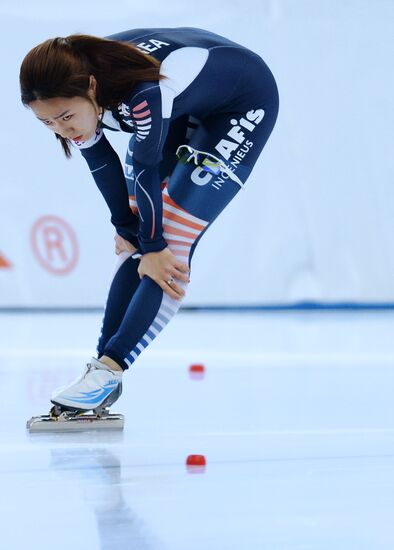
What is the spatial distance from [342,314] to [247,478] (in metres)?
3.63

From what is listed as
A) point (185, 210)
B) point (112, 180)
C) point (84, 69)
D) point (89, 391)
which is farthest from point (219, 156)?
point (89, 391)

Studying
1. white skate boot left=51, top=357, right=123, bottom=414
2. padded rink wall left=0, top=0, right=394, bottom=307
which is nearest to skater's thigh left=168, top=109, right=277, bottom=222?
white skate boot left=51, top=357, right=123, bottom=414

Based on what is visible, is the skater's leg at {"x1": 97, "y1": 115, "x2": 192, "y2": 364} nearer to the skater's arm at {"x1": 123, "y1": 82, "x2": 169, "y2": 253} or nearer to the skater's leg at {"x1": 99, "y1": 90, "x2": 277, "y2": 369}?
the skater's leg at {"x1": 99, "y1": 90, "x2": 277, "y2": 369}

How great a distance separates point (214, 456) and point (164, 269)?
1.83 feet

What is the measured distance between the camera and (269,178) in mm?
5355

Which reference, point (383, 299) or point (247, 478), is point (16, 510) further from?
point (383, 299)

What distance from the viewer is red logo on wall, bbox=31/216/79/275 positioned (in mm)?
5266

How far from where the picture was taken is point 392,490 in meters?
1.73

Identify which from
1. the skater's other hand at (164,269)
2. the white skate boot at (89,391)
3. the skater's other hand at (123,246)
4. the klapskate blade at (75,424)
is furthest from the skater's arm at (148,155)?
the klapskate blade at (75,424)

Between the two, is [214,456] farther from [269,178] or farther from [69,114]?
[269,178]

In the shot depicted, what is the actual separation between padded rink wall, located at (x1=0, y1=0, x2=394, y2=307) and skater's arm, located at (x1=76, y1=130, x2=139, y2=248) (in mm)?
2764

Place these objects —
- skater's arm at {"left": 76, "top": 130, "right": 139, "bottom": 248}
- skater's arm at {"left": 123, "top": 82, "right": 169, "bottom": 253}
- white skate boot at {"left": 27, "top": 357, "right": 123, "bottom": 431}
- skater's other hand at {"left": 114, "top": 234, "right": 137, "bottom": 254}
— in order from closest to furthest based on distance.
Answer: skater's arm at {"left": 123, "top": 82, "right": 169, "bottom": 253} < white skate boot at {"left": 27, "top": 357, "right": 123, "bottom": 431} < skater's arm at {"left": 76, "top": 130, "right": 139, "bottom": 248} < skater's other hand at {"left": 114, "top": 234, "right": 137, "bottom": 254}

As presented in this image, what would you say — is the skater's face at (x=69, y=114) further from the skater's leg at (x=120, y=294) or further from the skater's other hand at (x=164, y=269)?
the skater's leg at (x=120, y=294)

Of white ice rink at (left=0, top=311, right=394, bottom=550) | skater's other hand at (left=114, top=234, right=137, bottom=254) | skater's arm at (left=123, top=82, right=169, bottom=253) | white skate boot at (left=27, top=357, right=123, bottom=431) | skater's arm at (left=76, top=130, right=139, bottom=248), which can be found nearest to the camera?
white ice rink at (left=0, top=311, right=394, bottom=550)
